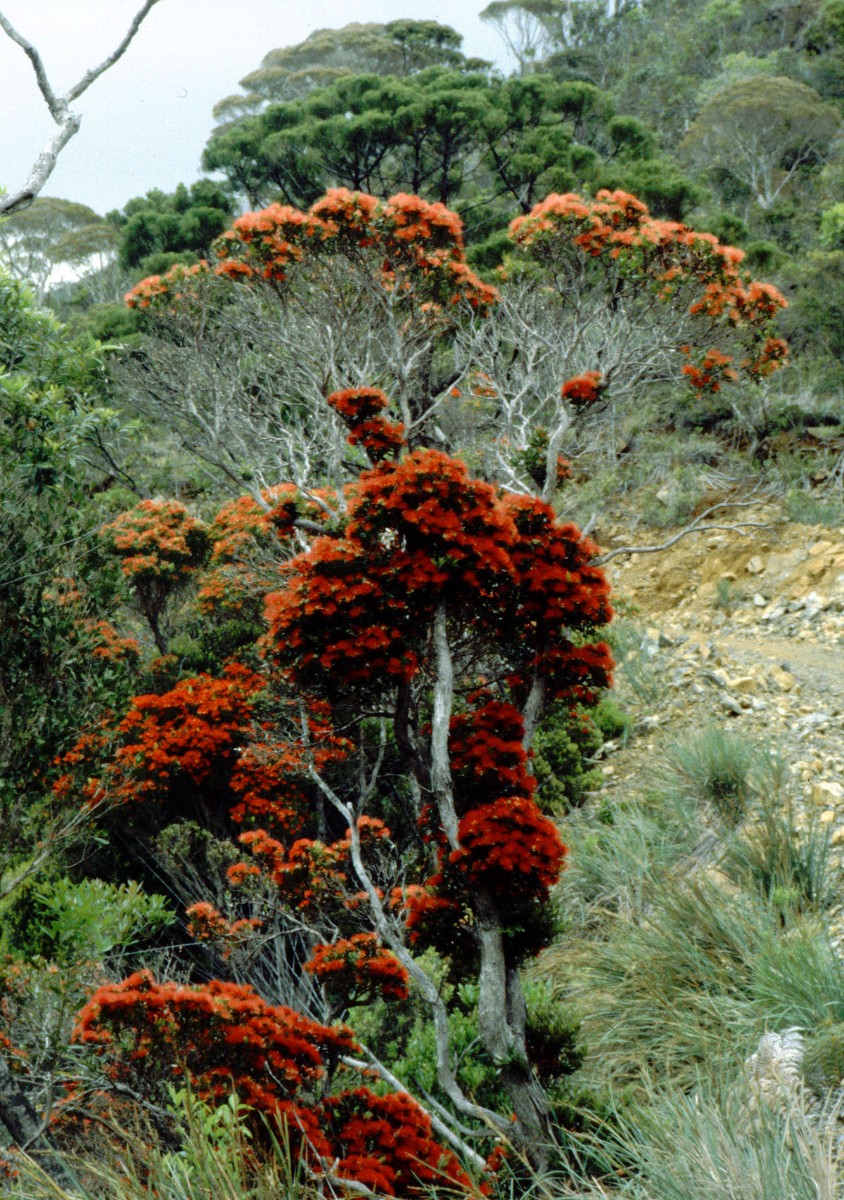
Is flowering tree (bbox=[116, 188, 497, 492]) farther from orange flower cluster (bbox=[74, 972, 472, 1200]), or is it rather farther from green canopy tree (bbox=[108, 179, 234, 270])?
green canopy tree (bbox=[108, 179, 234, 270])

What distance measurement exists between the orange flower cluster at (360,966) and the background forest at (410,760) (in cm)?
3

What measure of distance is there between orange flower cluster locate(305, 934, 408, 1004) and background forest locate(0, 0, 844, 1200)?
30 millimetres

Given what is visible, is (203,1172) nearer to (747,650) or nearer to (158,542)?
(158,542)

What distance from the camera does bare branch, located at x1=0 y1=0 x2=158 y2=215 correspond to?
3.84 metres

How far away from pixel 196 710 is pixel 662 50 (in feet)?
113

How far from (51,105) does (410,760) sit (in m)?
3.44

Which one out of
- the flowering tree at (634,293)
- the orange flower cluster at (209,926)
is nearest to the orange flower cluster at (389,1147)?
the orange flower cluster at (209,926)

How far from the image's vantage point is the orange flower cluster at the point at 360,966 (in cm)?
383

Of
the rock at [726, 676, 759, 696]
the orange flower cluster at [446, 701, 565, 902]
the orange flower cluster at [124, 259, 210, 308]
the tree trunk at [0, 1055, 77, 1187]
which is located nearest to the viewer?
the orange flower cluster at [446, 701, 565, 902]

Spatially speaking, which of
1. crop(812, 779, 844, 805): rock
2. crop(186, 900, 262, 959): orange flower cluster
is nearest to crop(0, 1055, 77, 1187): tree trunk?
crop(186, 900, 262, 959): orange flower cluster

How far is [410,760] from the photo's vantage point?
13.1 feet

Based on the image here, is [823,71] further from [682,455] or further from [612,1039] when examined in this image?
[612,1039]

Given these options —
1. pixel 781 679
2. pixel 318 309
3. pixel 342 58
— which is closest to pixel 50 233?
pixel 342 58

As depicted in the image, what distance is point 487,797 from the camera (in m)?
3.98
